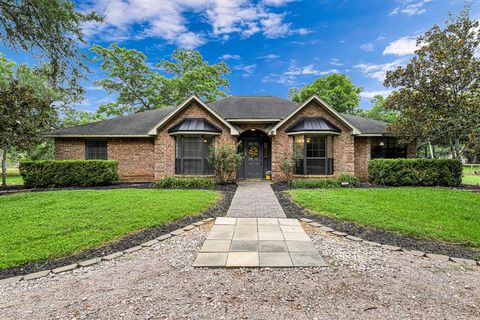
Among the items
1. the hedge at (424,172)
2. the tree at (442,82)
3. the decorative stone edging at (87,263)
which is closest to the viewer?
the decorative stone edging at (87,263)

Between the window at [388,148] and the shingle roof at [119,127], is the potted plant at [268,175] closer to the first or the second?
the window at [388,148]

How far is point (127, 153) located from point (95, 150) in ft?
7.18

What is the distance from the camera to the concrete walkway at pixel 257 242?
379 centimetres

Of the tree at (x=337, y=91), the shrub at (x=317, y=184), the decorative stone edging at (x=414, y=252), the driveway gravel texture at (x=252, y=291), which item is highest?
the tree at (x=337, y=91)

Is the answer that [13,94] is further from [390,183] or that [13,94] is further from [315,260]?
[390,183]

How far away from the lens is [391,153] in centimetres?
1420

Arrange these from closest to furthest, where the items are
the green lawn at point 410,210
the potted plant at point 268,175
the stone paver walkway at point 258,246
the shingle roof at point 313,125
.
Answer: the stone paver walkway at point 258,246, the green lawn at point 410,210, the shingle roof at point 313,125, the potted plant at point 268,175

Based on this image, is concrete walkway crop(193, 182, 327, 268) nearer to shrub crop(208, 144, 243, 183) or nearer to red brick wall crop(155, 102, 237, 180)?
shrub crop(208, 144, 243, 183)

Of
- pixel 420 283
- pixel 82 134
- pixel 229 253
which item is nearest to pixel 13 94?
pixel 82 134

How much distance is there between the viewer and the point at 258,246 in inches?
175

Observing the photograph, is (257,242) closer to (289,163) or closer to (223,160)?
(223,160)

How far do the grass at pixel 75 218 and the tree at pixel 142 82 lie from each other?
65.2 feet

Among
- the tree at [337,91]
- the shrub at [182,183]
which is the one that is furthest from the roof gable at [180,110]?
the tree at [337,91]

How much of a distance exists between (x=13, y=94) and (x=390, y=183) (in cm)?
1845
